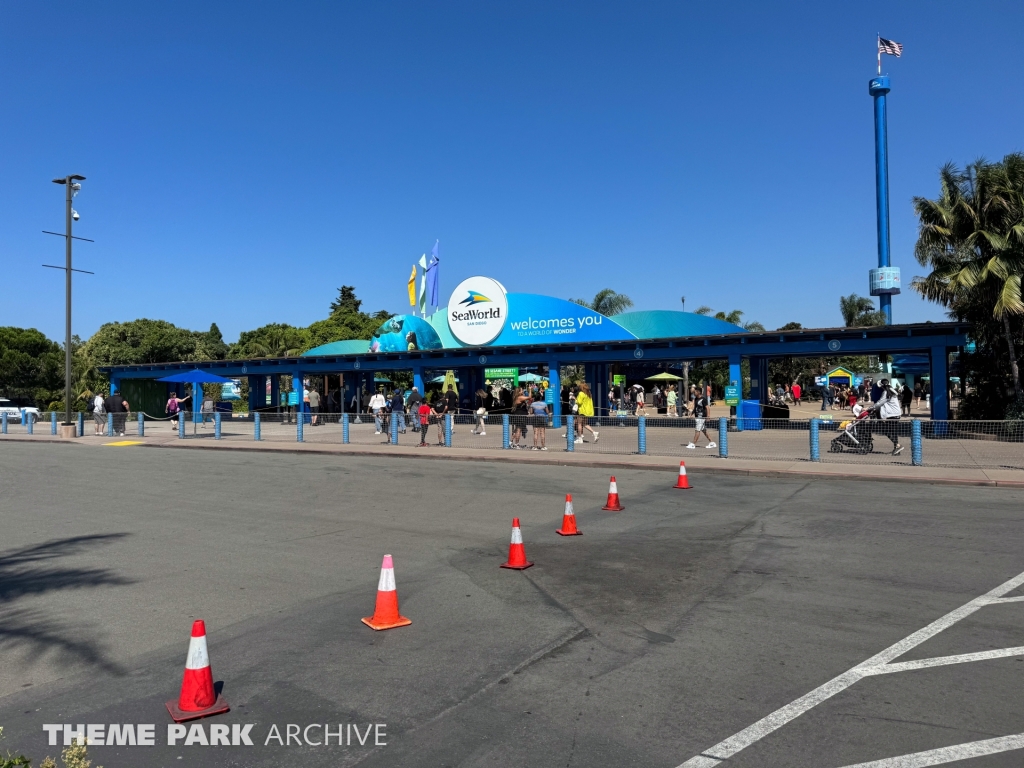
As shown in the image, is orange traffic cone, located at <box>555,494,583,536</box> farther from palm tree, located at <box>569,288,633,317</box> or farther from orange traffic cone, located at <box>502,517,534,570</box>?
palm tree, located at <box>569,288,633,317</box>

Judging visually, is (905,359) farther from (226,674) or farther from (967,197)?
(226,674)

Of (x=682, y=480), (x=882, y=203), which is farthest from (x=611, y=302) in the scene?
(x=682, y=480)

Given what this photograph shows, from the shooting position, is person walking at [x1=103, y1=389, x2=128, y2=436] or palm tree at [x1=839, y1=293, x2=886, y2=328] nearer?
person walking at [x1=103, y1=389, x2=128, y2=436]

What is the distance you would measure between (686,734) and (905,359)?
153ft

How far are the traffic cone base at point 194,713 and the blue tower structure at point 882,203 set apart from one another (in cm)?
5073

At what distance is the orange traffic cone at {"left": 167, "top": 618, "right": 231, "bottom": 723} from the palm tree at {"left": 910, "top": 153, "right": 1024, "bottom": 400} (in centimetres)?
2369

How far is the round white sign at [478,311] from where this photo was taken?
39281 millimetres

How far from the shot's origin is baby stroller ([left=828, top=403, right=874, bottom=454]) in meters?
17.9

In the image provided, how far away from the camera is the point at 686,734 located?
13.1 ft

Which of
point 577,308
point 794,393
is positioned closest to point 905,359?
point 794,393

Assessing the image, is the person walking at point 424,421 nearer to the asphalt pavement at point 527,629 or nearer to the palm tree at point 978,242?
the asphalt pavement at point 527,629

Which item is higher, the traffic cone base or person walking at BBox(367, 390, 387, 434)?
person walking at BBox(367, 390, 387, 434)

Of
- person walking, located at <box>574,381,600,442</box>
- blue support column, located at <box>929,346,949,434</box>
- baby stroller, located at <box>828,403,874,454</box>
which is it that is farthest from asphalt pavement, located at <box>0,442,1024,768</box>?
blue support column, located at <box>929,346,949,434</box>

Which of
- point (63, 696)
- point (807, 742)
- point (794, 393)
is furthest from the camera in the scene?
point (794, 393)
